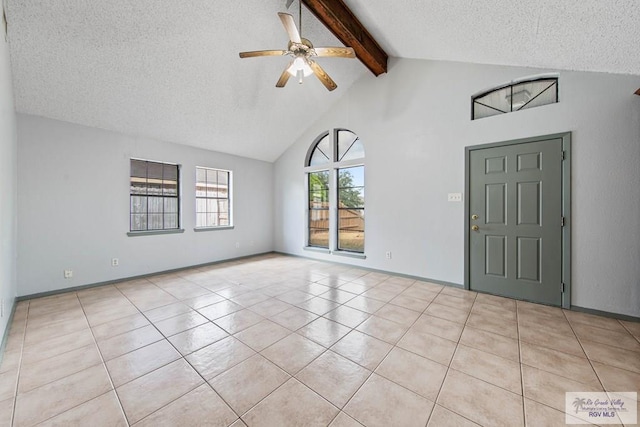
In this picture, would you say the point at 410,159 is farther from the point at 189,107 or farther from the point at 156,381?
the point at 156,381

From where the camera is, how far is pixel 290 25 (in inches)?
94.7

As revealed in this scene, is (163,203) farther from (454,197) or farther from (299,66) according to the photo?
(454,197)

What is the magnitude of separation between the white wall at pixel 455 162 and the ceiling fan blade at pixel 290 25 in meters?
2.21

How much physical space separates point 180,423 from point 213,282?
2.74 m

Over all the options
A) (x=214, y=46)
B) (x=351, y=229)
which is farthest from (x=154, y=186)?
(x=351, y=229)

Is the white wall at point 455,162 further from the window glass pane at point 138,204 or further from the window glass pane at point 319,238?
the window glass pane at point 138,204

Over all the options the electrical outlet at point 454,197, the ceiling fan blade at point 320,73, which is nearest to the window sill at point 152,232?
the ceiling fan blade at point 320,73

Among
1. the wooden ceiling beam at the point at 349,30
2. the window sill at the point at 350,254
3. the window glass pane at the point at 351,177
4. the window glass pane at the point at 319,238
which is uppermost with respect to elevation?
the wooden ceiling beam at the point at 349,30

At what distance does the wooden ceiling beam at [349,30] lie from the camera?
9.79 ft

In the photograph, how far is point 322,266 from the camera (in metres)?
4.98

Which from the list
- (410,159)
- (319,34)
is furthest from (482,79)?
(319,34)

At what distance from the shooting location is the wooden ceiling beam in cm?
298

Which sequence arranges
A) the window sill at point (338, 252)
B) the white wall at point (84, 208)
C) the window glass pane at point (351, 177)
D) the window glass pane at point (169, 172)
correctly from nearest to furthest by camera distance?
the white wall at point (84, 208), the window glass pane at point (169, 172), the window sill at point (338, 252), the window glass pane at point (351, 177)

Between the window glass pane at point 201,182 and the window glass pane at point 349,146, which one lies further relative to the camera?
the window glass pane at point 201,182
